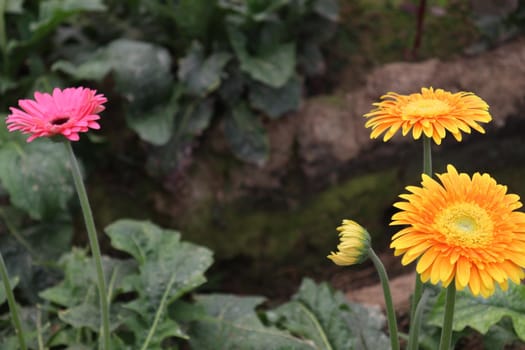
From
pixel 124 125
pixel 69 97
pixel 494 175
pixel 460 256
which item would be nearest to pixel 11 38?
pixel 124 125

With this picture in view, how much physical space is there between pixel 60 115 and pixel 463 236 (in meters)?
0.78

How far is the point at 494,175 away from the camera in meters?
3.18

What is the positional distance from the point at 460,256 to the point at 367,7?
8.52 ft

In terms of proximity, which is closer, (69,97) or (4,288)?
(69,97)

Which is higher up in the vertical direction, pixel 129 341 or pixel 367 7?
pixel 367 7

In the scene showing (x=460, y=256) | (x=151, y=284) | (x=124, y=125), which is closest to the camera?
(x=460, y=256)

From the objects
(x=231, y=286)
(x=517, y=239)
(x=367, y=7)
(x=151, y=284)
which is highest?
(x=367, y=7)

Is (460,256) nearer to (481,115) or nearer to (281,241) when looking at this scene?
(481,115)

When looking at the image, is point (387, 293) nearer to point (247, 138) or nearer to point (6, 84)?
point (247, 138)

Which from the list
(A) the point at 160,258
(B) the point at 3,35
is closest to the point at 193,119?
(B) the point at 3,35

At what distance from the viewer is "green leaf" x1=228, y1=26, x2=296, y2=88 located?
285cm

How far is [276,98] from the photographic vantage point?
2.94 metres

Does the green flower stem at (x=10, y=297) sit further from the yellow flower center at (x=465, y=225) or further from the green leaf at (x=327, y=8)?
the green leaf at (x=327, y=8)

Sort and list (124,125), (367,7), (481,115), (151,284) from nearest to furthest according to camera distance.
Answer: (481,115)
(151,284)
(124,125)
(367,7)
